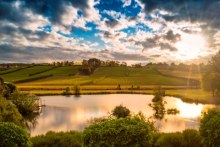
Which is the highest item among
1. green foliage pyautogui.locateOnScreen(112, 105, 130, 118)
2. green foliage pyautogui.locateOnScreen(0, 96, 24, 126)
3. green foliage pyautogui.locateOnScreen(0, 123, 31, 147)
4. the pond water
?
green foliage pyautogui.locateOnScreen(0, 123, 31, 147)

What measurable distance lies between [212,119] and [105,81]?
379 ft

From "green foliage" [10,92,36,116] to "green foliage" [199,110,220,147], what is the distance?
45757 millimetres

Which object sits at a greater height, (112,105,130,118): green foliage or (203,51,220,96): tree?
(203,51,220,96): tree

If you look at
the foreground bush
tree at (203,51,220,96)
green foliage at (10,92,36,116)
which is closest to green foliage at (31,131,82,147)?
the foreground bush

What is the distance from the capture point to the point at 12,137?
494 inches

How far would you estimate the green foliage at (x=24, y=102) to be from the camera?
2271 inches

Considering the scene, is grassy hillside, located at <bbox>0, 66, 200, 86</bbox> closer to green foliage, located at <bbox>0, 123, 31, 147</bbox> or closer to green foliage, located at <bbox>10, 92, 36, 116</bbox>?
green foliage, located at <bbox>10, 92, 36, 116</bbox>

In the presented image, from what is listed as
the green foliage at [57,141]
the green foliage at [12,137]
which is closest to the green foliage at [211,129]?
the green foliage at [57,141]

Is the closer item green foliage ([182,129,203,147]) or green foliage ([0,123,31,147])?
green foliage ([0,123,31,147])

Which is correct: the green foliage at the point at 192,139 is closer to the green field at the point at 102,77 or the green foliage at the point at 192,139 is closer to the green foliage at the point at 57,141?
the green foliage at the point at 57,141

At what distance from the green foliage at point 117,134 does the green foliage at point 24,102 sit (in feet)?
154

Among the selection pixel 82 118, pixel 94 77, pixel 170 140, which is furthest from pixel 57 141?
pixel 94 77

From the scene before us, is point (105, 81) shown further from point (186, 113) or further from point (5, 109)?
point (5, 109)

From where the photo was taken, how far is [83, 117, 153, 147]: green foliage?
1236 centimetres
